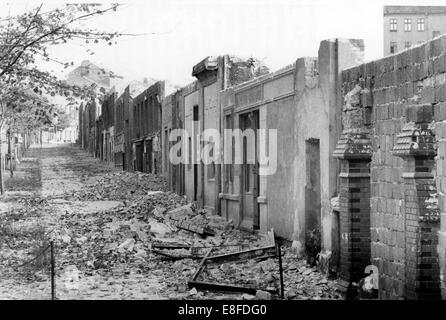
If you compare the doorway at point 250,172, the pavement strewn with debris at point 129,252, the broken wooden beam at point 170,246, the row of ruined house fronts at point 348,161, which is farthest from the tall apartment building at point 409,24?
the broken wooden beam at point 170,246

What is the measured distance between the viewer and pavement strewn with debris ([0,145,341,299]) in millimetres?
11555

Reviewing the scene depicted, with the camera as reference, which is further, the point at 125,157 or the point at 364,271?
the point at 125,157

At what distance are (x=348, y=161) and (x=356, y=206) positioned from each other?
27.9 inches

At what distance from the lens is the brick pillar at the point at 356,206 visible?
10.8 metres

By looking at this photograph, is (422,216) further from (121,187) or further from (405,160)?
(121,187)

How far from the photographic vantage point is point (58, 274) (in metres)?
12.8

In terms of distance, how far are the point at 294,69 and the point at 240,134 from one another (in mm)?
4769

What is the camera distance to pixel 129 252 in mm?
15414

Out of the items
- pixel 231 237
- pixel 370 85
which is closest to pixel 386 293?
pixel 370 85

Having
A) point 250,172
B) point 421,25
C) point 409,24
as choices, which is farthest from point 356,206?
point 409,24

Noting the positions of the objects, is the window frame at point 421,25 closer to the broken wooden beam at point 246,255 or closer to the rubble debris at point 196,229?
the rubble debris at point 196,229

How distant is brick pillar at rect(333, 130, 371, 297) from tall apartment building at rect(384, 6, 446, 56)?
58.1 meters

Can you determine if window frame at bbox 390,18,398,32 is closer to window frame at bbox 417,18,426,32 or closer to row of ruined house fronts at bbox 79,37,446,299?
window frame at bbox 417,18,426,32
